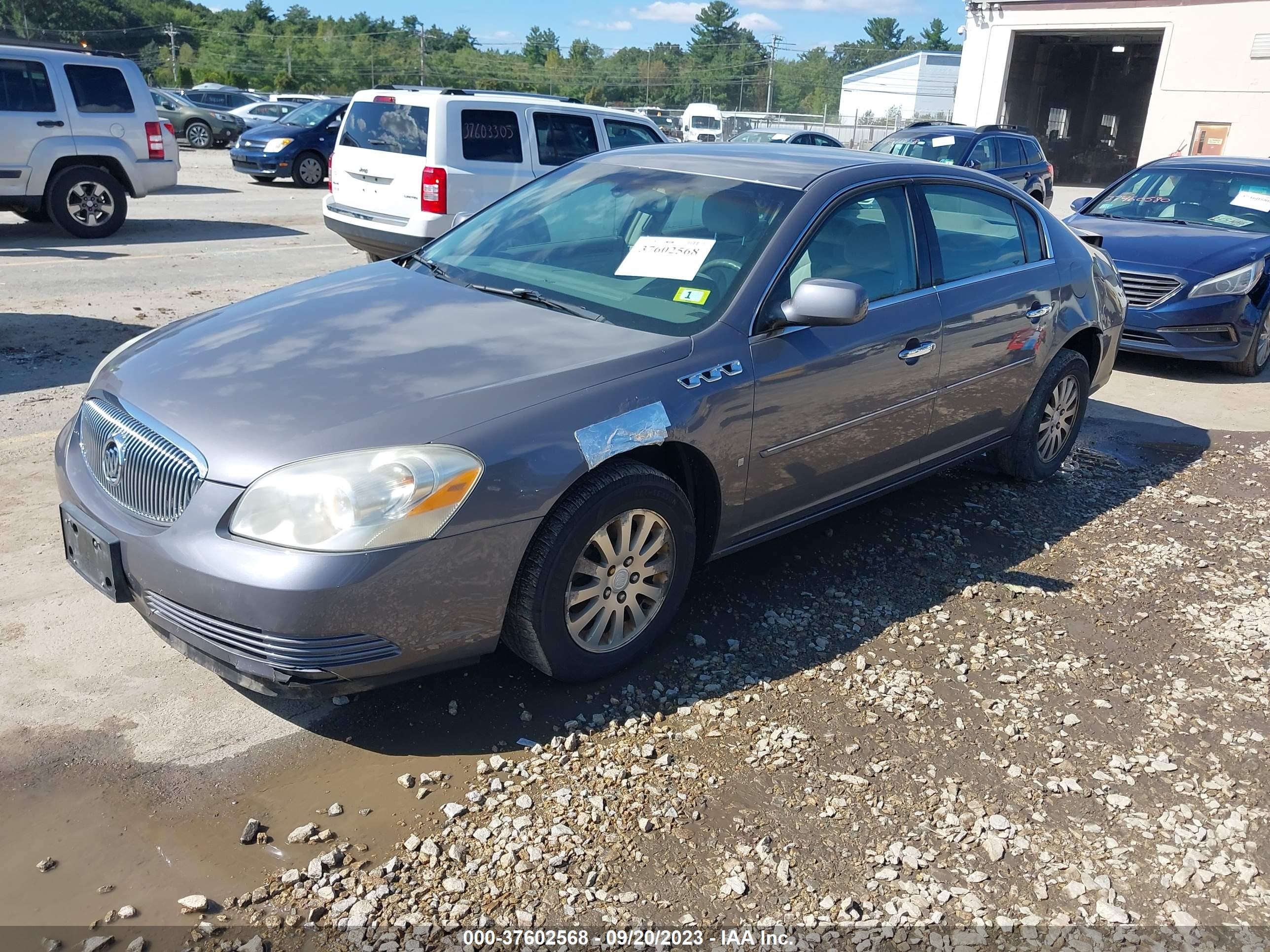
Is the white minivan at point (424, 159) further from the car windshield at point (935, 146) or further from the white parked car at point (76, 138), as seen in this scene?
the car windshield at point (935, 146)

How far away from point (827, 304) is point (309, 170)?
17.8m

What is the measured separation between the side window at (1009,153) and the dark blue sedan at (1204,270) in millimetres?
7209

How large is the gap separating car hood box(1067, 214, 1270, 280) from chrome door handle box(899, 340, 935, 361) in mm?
4354

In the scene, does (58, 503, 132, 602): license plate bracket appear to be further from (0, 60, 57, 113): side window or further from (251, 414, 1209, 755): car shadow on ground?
(0, 60, 57, 113): side window

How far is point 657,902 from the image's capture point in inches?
106

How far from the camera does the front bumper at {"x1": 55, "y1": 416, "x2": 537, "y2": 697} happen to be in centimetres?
283

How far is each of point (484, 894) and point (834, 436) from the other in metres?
2.26

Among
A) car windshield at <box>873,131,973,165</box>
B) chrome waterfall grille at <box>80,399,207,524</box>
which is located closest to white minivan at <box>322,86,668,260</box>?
chrome waterfall grille at <box>80,399,207,524</box>

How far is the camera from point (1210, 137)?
28719 mm

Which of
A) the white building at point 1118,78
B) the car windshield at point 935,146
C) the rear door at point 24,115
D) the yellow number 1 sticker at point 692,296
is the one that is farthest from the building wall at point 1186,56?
the yellow number 1 sticker at point 692,296

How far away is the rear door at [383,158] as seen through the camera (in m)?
9.64

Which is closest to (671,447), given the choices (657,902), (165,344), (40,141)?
(657,902)

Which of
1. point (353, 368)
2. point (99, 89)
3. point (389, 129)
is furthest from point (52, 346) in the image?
point (99, 89)

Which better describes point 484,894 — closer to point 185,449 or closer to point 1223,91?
point 185,449
